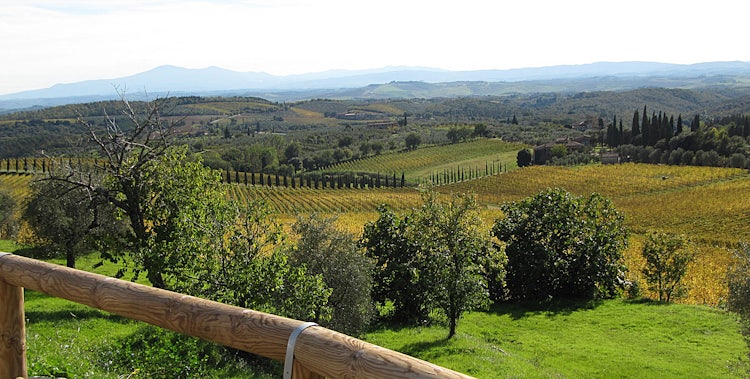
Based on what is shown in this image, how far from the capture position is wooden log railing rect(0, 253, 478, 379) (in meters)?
2.48

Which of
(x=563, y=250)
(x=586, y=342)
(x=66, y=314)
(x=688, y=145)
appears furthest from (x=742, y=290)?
(x=688, y=145)

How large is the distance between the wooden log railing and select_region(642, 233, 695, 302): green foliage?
31.0 m

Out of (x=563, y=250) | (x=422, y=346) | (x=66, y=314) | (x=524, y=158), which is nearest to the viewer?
(x=66, y=314)

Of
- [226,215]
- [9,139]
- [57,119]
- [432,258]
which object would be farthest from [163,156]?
[57,119]

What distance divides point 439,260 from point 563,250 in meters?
12.4

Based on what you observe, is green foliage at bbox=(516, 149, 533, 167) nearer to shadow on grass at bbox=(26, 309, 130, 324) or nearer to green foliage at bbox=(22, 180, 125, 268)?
green foliage at bbox=(22, 180, 125, 268)

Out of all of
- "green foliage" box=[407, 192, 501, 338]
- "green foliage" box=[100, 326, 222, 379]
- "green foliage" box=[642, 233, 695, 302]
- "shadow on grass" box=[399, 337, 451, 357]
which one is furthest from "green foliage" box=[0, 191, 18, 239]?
"green foliage" box=[642, 233, 695, 302]

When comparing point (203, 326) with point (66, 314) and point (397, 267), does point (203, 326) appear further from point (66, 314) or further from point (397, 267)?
point (397, 267)

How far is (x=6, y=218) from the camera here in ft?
117

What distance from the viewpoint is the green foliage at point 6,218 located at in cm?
3566

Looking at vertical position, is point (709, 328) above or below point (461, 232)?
below

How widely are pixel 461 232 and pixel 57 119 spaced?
Answer: 21213cm

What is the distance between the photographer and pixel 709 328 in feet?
79.7

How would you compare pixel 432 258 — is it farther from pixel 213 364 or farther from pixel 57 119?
pixel 57 119
